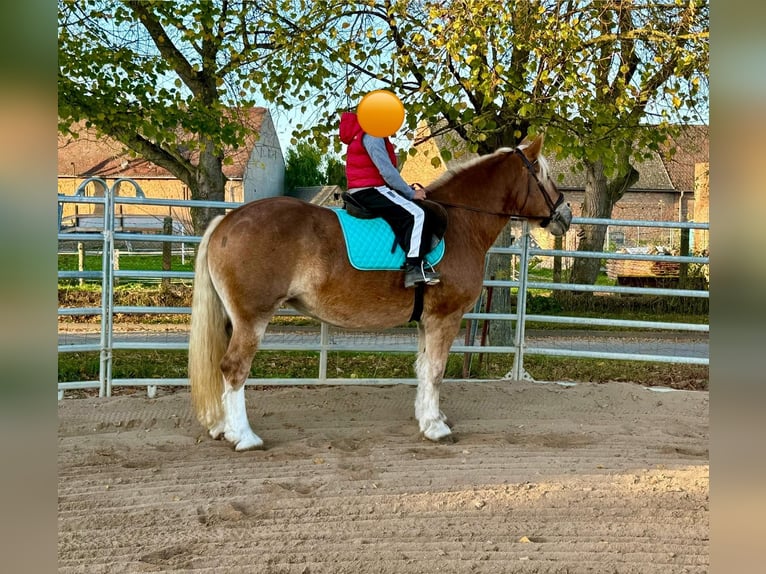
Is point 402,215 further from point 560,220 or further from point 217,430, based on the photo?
point 217,430

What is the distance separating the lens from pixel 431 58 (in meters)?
6.52

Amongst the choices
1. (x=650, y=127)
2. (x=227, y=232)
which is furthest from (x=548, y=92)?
(x=227, y=232)

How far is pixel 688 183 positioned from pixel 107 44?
95.3 ft

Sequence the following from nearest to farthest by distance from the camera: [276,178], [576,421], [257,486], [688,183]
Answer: [257,486]
[576,421]
[688,183]
[276,178]

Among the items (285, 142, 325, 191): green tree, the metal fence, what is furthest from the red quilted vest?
(285, 142, 325, 191): green tree

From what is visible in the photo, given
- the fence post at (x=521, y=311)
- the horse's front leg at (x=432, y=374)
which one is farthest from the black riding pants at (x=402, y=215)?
the fence post at (x=521, y=311)

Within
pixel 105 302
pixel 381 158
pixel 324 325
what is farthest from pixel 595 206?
pixel 105 302

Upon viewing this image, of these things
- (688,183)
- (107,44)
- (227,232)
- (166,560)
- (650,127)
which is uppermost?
(688,183)

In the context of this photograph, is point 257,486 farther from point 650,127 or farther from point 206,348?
point 650,127

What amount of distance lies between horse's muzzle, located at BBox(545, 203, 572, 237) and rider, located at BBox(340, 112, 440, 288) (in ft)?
4.42

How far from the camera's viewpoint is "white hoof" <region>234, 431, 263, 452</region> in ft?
14.3

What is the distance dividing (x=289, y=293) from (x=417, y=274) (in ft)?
3.19

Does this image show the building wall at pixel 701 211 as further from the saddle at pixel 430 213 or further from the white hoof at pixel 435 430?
the white hoof at pixel 435 430

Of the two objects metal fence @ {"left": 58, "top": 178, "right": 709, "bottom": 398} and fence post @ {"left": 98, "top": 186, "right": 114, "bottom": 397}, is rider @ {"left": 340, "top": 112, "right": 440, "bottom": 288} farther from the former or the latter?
fence post @ {"left": 98, "top": 186, "right": 114, "bottom": 397}
